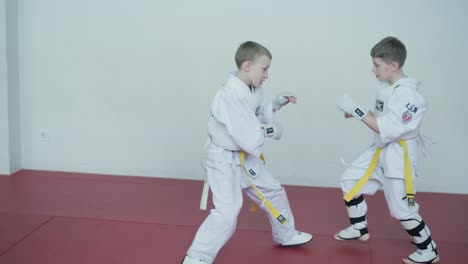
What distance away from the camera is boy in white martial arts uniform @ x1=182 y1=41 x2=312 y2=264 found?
2.78 metres

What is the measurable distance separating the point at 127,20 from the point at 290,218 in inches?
83.3

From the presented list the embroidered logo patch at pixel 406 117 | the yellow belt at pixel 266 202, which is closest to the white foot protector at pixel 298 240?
the yellow belt at pixel 266 202

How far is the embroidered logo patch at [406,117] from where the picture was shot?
111 inches

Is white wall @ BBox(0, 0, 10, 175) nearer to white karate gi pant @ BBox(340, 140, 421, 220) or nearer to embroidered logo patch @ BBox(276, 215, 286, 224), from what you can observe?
embroidered logo patch @ BBox(276, 215, 286, 224)

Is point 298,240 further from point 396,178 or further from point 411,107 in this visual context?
point 411,107

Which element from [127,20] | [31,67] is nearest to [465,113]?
[127,20]

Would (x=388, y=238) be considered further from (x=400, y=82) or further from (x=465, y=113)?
(x=465, y=113)

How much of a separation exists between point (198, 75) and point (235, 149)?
157 centimetres

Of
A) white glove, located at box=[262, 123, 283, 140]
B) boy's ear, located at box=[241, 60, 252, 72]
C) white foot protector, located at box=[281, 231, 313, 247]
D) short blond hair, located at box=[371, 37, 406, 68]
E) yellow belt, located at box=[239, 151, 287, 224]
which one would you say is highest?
short blond hair, located at box=[371, 37, 406, 68]

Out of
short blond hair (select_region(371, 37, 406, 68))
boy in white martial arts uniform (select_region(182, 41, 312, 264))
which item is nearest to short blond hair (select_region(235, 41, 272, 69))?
boy in white martial arts uniform (select_region(182, 41, 312, 264))

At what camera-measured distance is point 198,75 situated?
14.2 ft

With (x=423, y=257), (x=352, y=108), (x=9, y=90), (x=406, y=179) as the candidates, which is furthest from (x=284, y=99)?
(x=9, y=90)

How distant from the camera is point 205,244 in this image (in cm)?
281

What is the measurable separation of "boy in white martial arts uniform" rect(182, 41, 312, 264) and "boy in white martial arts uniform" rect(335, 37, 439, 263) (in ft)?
1.54
